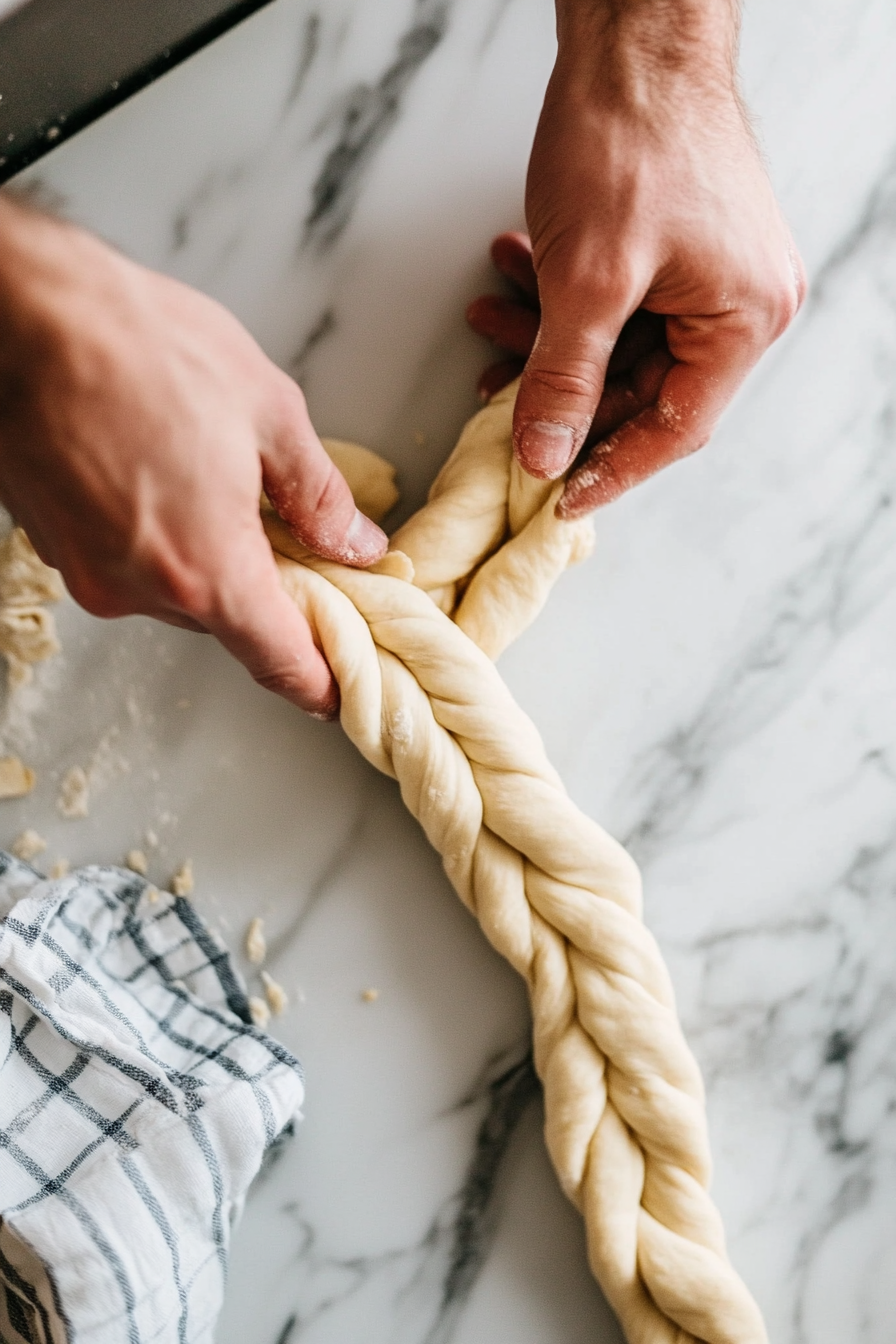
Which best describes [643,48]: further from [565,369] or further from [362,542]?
[362,542]

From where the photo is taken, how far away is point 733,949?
1.14 m

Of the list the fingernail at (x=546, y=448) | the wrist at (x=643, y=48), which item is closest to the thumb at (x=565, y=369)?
the fingernail at (x=546, y=448)

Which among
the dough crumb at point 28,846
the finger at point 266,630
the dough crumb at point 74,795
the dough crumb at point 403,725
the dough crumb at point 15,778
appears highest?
the finger at point 266,630

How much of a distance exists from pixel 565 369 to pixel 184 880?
2.44 ft

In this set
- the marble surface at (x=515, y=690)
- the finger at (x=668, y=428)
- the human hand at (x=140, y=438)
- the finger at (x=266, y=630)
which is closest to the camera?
the human hand at (x=140, y=438)

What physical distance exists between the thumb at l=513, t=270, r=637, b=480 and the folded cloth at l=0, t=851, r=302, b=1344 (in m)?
0.72

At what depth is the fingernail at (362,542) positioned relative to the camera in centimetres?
100

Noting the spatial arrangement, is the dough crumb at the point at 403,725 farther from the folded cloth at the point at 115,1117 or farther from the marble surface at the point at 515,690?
the folded cloth at the point at 115,1117

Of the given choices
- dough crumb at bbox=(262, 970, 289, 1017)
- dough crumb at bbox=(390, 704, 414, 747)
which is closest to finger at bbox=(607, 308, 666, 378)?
dough crumb at bbox=(390, 704, 414, 747)

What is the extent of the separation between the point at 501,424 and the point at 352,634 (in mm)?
317

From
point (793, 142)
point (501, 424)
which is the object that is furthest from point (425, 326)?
point (793, 142)

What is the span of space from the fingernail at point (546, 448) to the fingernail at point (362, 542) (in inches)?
7.1

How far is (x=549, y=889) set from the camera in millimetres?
1021

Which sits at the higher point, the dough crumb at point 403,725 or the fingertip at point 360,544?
the fingertip at point 360,544
